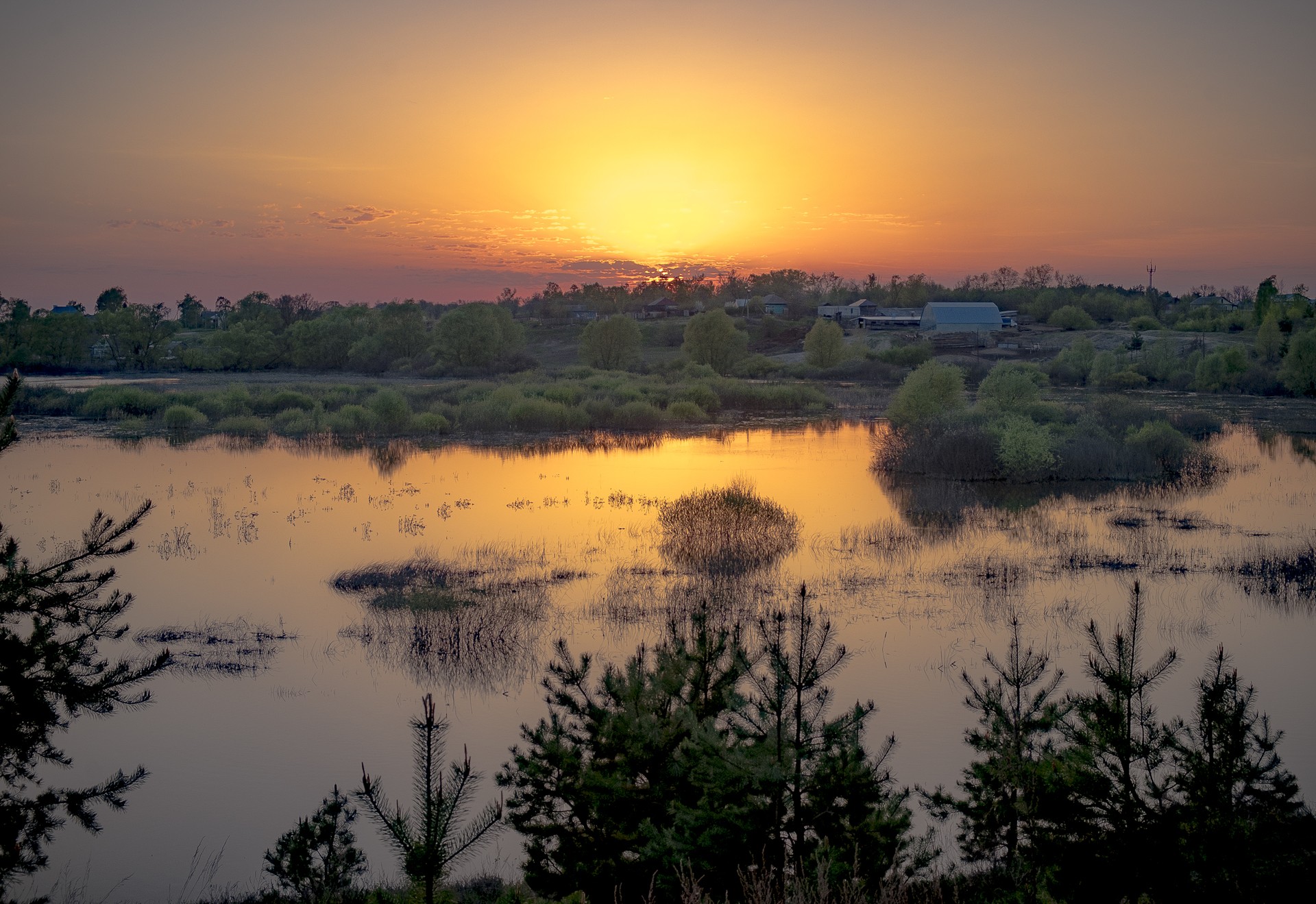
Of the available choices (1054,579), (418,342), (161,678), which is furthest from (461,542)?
(418,342)

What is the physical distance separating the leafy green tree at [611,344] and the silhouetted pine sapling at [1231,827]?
7021cm

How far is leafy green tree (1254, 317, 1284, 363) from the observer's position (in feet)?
212

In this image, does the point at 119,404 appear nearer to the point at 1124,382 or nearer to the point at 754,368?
the point at 754,368

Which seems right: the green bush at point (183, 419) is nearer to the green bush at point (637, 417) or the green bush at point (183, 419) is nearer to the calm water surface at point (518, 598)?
the calm water surface at point (518, 598)

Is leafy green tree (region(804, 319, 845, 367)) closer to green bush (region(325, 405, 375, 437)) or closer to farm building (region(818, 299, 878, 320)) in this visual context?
green bush (region(325, 405, 375, 437))

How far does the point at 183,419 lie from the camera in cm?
4422

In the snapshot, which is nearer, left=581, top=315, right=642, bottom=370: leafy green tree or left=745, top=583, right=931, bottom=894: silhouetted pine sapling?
left=745, top=583, right=931, bottom=894: silhouetted pine sapling

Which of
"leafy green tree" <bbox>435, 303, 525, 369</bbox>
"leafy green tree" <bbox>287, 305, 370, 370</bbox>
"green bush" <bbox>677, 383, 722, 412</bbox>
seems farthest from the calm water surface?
"leafy green tree" <bbox>287, 305, 370, 370</bbox>

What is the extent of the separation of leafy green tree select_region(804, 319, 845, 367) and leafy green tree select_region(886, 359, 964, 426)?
37936 millimetres

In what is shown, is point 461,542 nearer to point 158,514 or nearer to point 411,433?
point 158,514

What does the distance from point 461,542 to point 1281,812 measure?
17163 mm

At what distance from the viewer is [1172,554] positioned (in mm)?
19594

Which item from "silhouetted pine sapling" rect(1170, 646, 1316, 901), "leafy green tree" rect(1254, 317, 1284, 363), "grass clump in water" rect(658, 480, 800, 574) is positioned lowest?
"grass clump in water" rect(658, 480, 800, 574)

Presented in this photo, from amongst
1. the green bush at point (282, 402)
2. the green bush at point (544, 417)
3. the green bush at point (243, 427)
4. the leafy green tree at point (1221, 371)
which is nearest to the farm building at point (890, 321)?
the leafy green tree at point (1221, 371)
